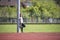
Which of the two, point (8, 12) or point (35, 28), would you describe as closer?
point (8, 12)

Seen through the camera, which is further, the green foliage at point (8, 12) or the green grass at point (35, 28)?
the green grass at point (35, 28)

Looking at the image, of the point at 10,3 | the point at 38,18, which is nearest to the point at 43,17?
the point at 38,18

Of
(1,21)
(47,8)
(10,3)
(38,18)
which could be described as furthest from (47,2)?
(1,21)

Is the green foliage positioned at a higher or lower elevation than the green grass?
higher

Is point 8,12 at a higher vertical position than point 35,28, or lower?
higher

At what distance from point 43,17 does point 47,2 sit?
0.51 m

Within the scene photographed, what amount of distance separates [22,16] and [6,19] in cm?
52

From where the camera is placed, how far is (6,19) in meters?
6.45

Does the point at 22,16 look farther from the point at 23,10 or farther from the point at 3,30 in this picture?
the point at 3,30

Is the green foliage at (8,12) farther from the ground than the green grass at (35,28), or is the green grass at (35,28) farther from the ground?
the green foliage at (8,12)

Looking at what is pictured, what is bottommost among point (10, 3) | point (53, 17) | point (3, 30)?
point (3, 30)

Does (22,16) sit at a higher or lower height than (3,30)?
higher

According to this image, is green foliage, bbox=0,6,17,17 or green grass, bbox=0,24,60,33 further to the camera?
green grass, bbox=0,24,60,33

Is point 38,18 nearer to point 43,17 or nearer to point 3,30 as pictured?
point 43,17
